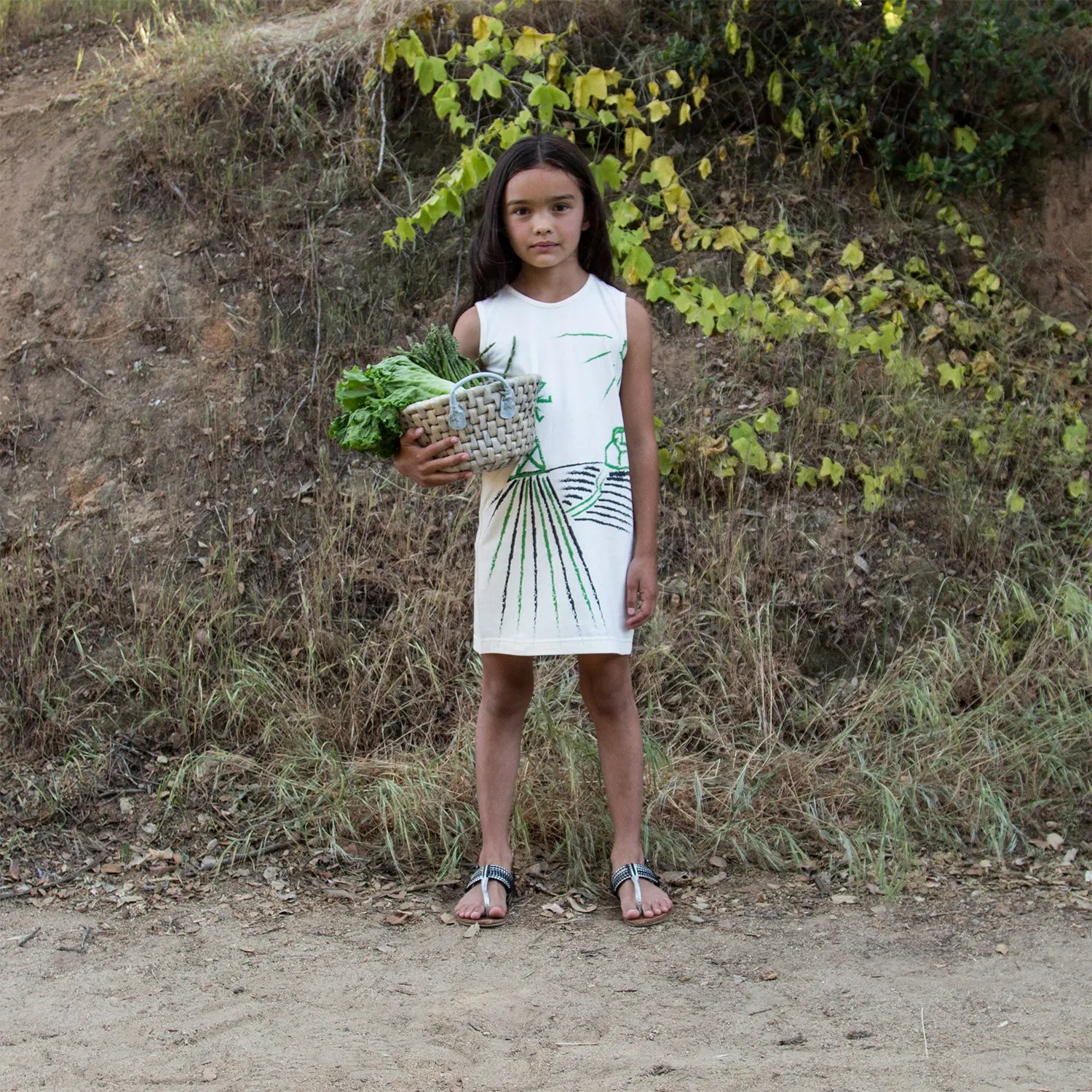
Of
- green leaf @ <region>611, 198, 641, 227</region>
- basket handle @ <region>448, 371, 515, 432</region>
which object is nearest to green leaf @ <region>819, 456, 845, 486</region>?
green leaf @ <region>611, 198, 641, 227</region>

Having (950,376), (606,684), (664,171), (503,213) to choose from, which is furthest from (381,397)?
(950,376)

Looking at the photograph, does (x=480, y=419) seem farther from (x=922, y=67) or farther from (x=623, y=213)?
(x=922, y=67)

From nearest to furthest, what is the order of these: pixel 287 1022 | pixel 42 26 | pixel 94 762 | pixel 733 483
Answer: pixel 287 1022 < pixel 94 762 < pixel 733 483 < pixel 42 26

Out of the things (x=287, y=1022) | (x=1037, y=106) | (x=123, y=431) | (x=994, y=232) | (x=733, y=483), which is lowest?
(x=287, y=1022)

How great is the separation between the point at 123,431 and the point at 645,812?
2800mm

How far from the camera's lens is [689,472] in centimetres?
479

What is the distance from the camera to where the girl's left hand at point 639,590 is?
3072 mm

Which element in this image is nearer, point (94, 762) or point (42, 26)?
point (94, 762)

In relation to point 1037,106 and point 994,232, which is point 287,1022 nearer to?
point 994,232

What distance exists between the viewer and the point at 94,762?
401 centimetres

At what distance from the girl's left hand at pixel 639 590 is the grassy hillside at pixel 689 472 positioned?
714 mm

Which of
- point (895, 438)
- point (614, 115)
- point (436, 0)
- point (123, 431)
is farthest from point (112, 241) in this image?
point (895, 438)

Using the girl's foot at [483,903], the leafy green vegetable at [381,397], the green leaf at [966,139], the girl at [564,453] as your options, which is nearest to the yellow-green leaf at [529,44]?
the girl at [564,453]

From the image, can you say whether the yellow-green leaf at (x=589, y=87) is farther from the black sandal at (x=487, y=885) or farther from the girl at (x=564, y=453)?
the black sandal at (x=487, y=885)
